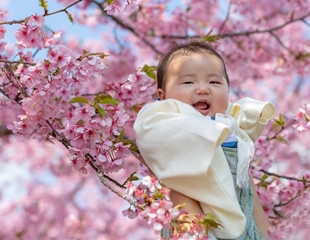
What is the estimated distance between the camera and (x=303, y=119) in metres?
3.02

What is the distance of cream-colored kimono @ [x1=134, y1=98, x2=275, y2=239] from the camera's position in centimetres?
179

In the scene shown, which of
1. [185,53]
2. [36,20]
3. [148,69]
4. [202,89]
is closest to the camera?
[202,89]

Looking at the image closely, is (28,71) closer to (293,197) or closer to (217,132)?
(217,132)

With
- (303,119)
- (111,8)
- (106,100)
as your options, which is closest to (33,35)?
(111,8)

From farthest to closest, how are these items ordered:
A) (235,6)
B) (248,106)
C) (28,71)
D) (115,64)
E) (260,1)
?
(260,1) → (115,64) → (235,6) → (28,71) → (248,106)

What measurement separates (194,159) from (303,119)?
1.43 metres

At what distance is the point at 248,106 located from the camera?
234 cm

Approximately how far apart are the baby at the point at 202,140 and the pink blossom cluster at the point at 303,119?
73cm

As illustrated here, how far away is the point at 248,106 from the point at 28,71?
1.05 m

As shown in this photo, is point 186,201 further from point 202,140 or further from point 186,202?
point 202,140

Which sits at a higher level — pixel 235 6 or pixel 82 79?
pixel 82 79

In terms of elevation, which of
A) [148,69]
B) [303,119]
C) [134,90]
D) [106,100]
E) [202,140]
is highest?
[202,140]

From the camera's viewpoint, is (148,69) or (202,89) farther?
(148,69)

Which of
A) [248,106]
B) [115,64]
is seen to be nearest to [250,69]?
[115,64]
